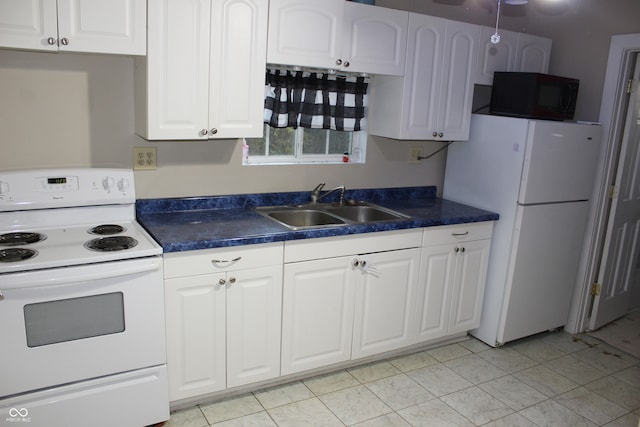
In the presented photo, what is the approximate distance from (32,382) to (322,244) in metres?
1.35

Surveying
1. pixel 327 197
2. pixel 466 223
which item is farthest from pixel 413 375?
pixel 327 197

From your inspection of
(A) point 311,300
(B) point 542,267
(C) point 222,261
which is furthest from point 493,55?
(C) point 222,261

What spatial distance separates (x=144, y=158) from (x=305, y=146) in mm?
980

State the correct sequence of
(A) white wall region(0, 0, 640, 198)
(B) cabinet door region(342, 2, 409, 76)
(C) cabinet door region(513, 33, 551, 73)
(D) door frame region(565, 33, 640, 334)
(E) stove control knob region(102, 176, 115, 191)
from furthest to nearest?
(C) cabinet door region(513, 33, 551, 73)
(D) door frame region(565, 33, 640, 334)
(B) cabinet door region(342, 2, 409, 76)
(E) stove control knob region(102, 176, 115, 191)
(A) white wall region(0, 0, 640, 198)

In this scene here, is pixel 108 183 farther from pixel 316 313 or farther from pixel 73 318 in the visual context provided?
pixel 316 313

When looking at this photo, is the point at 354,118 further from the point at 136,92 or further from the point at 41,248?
the point at 41,248

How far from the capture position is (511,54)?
340 centimetres

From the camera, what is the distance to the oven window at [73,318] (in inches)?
79.0

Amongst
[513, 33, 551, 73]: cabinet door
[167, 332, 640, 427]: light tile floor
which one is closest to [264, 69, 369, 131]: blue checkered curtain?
[513, 33, 551, 73]: cabinet door

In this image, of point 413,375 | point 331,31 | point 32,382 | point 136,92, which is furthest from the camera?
point 413,375

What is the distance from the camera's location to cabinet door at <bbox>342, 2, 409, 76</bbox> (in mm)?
2791

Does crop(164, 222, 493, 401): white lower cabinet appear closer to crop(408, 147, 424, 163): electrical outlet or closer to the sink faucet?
the sink faucet

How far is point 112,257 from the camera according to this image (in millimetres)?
2100

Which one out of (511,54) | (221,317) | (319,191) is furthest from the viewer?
(511,54)
